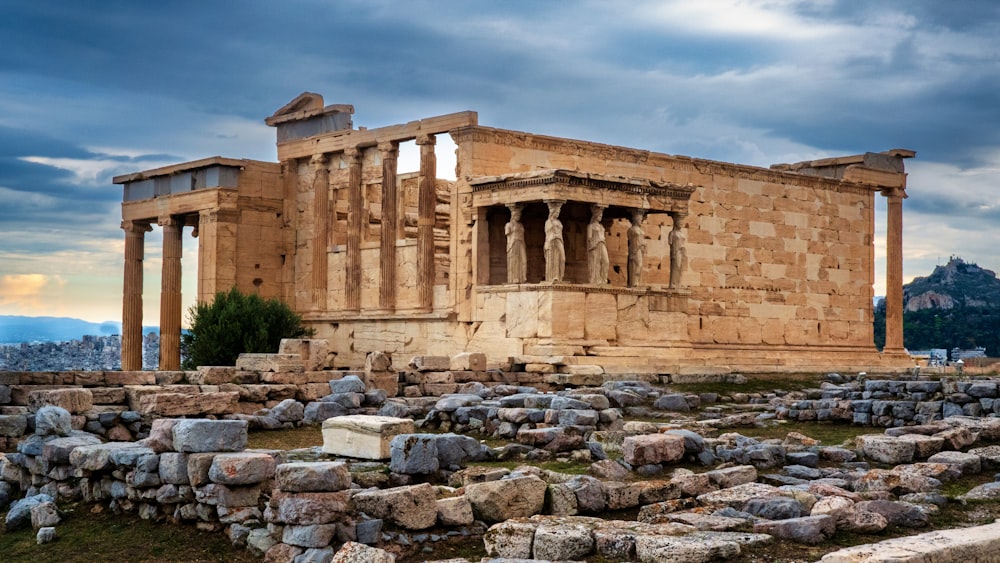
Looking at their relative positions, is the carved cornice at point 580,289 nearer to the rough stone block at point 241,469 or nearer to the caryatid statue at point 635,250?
the caryatid statue at point 635,250

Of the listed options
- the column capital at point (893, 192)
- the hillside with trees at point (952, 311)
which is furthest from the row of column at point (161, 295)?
the hillside with trees at point (952, 311)

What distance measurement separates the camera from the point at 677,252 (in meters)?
26.7

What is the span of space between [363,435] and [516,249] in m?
13.2

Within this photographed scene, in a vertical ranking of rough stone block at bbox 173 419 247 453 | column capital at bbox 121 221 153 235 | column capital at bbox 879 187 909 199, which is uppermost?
column capital at bbox 879 187 909 199

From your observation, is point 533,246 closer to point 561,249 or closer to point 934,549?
point 561,249

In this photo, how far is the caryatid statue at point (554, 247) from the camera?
2405 cm

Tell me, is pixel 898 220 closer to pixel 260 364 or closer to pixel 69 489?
pixel 260 364

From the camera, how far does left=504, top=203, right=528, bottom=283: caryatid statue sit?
966 inches

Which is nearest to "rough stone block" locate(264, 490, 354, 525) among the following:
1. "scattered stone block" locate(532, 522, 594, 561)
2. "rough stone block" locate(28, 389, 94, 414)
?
"scattered stone block" locate(532, 522, 594, 561)

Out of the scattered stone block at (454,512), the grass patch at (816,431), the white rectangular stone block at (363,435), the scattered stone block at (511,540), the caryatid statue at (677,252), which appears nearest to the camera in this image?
the scattered stone block at (511,540)

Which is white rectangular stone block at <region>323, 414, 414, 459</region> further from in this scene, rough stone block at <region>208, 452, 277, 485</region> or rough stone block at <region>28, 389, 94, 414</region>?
rough stone block at <region>28, 389, 94, 414</region>

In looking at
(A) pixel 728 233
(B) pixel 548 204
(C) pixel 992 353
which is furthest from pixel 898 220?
(C) pixel 992 353

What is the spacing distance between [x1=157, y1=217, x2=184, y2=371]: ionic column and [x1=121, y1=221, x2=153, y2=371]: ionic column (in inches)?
60.3

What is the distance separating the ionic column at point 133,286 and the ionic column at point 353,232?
7.07 meters
